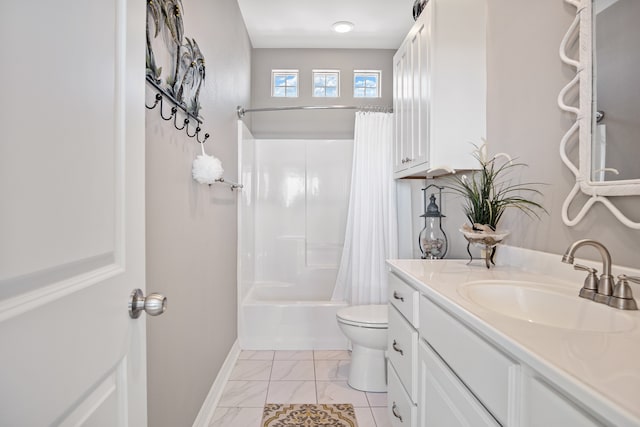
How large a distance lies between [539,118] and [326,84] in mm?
2517

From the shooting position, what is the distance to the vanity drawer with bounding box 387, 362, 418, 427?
134 centimetres

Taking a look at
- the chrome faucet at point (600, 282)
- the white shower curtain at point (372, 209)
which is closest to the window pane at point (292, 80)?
the white shower curtain at point (372, 209)

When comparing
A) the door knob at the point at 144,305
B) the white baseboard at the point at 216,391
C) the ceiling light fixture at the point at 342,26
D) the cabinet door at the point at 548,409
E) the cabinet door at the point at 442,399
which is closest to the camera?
the cabinet door at the point at 548,409

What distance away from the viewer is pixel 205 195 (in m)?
1.90

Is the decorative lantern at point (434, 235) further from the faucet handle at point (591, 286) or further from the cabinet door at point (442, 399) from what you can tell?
the faucet handle at point (591, 286)

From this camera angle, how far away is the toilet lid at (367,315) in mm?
2150

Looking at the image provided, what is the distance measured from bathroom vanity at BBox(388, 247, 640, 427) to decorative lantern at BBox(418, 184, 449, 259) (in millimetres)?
610

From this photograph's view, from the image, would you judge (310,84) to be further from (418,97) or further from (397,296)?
(397,296)

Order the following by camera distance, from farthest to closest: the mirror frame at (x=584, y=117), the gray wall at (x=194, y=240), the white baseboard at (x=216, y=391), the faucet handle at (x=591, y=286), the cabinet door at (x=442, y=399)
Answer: the white baseboard at (x=216, y=391) → the gray wall at (x=194, y=240) → the mirror frame at (x=584, y=117) → the faucet handle at (x=591, y=286) → the cabinet door at (x=442, y=399)

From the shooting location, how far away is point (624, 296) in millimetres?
905

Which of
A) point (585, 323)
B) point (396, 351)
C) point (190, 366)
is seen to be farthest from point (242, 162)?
point (585, 323)

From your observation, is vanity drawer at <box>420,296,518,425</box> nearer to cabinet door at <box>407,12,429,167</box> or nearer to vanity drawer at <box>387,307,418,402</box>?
vanity drawer at <box>387,307,418,402</box>

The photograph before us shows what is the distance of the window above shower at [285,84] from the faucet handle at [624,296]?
3196 mm

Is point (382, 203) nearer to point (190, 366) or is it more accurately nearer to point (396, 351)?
point (396, 351)
